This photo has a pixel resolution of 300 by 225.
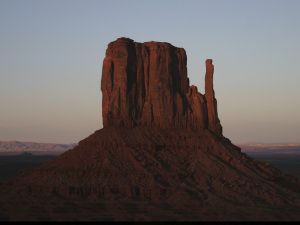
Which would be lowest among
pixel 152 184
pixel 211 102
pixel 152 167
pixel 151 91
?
pixel 152 184

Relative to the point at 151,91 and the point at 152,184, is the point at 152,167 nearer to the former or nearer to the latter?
the point at 152,184

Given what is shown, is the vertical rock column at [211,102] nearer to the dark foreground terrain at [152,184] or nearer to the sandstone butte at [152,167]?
the sandstone butte at [152,167]

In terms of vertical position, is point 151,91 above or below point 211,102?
above

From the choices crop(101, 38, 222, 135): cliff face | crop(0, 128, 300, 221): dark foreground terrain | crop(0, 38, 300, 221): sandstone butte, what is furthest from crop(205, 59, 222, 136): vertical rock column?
crop(0, 128, 300, 221): dark foreground terrain

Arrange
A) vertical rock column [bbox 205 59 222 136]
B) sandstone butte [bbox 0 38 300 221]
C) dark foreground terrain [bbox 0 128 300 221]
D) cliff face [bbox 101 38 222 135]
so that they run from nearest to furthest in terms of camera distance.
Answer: dark foreground terrain [bbox 0 128 300 221], sandstone butte [bbox 0 38 300 221], cliff face [bbox 101 38 222 135], vertical rock column [bbox 205 59 222 136]

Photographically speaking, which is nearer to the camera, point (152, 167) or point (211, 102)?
point (152, 167)

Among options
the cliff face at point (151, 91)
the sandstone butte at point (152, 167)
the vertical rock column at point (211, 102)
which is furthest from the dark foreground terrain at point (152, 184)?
the vertical rock column at point (211, 102)

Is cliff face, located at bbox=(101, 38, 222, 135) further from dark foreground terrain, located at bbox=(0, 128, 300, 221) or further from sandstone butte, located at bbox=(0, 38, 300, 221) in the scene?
dark foreground terrain, located at bbox=(0, 128, 300, 221)

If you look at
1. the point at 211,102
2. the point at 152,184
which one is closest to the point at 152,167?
the point at 152,184
